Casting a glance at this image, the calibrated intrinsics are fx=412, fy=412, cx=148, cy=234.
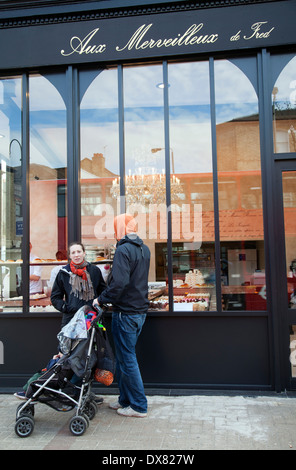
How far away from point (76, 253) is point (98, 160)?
6.55 feet

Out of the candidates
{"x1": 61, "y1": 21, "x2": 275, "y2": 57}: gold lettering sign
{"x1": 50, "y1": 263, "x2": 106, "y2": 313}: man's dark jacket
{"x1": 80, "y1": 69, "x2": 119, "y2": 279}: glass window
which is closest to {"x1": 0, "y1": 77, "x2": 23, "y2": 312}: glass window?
→ {"x1": 80, "y1": 69, "x2": 119, "y2": 279}: glass window

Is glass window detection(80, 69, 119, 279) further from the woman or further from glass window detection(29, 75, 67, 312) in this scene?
the woman

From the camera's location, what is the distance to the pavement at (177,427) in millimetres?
3605

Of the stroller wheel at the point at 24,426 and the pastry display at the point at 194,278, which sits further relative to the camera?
the pastry display at the point at 194,278

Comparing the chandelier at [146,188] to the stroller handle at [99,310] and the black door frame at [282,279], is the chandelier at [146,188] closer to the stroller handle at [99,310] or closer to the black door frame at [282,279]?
the black door frame at [282,279]

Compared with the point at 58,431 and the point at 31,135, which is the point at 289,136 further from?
the point at 58,431

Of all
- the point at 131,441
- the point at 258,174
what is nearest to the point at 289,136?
the point at 258,174

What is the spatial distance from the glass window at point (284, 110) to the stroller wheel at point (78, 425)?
3.83 meters

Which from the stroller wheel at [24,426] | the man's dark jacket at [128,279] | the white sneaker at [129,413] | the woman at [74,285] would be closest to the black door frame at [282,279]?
the man's dark jacket at [128,279]

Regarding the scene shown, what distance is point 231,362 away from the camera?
5066mm

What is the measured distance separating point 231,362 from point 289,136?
294 centimetres

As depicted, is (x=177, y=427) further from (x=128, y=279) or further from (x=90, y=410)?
(x=128, y=279)

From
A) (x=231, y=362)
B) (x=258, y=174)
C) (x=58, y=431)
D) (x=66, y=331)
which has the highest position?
(x=258, y=174)

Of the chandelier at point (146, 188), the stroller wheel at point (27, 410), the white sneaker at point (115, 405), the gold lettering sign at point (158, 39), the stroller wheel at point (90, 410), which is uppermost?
the gold lettering sign at point (158, 39)
